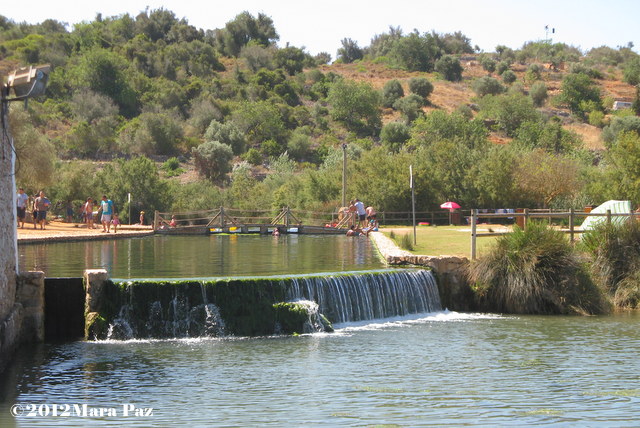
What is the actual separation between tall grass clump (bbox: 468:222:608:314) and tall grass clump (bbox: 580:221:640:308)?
105 cm

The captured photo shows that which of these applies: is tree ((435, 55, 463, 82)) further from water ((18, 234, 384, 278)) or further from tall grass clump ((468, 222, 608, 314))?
tall grass clump ((468, 222, 608, 314))

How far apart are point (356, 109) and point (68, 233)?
188ft

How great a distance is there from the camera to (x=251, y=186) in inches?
2240

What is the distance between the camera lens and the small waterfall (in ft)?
66.2

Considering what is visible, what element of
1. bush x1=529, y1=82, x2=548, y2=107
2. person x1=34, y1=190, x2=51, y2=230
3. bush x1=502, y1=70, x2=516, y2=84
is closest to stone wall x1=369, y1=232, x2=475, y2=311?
person x1=34, y1=190, x2=51, y2=230

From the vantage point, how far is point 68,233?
35312mm

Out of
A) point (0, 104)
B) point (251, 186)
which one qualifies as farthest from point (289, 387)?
point (251, 186)

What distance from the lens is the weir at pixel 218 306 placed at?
18.4 meters

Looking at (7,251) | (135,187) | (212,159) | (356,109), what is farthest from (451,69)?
(7,251)

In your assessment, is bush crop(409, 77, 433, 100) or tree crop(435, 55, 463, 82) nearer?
bush crop(409, 77, 433, 100)

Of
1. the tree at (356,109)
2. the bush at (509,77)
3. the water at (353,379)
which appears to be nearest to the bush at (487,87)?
the bush at (509,77)

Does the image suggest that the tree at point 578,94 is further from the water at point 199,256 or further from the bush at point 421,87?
the water at point 199,256

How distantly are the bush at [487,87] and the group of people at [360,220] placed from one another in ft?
202

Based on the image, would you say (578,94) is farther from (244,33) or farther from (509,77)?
(244,33)
